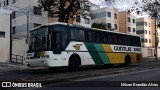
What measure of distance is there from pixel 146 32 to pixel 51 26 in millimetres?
72284

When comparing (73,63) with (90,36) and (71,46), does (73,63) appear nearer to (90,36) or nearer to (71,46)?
(71,46)

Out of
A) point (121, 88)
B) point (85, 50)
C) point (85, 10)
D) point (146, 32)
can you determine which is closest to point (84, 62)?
point (85, 50)

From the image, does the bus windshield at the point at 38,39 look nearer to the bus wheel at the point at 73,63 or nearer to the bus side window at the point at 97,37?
the bus wheel at the point at 73,63

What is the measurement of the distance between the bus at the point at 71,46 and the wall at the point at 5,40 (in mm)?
14274

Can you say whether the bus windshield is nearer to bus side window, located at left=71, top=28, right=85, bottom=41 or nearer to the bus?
the bus

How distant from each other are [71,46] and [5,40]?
52.6 feet

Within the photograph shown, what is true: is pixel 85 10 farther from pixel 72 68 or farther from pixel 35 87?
pixel 35 87

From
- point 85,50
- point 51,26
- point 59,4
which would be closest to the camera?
point 51,26

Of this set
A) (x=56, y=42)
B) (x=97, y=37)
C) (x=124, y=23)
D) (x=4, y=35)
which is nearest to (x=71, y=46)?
(x=56, y=42)

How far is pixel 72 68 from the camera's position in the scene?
19.9 metres

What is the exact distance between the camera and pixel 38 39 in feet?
62.8

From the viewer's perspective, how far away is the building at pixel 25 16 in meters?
43.5

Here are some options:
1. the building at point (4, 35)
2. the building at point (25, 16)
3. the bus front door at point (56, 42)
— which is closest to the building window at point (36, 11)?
the building at point (25, 16)

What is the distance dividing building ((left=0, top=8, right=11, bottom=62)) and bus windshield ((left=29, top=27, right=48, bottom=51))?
1472 cm
